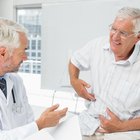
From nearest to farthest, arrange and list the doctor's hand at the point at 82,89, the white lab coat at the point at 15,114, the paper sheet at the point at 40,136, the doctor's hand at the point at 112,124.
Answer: the paper sheet at the point at 40,136
the white lab coat at the point at 15,114
the doctor's hand at the point at 112,124
the doctor's hand at the point at 82,89

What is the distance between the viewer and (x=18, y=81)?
1.61m

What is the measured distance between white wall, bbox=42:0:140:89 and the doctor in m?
1.04

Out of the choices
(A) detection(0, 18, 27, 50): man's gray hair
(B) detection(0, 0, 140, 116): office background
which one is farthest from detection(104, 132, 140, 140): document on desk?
(B) detection(0, 0, 140, 116): office background

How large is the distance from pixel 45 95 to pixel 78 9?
110 cm

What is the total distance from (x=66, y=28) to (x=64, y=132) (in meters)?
1.35

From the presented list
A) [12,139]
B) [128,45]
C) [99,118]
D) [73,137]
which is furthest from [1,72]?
[128,45]

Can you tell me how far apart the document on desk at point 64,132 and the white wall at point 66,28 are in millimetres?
1106

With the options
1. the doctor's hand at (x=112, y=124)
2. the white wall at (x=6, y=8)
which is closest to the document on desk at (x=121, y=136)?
the doctor's hand at (x=112, y=124)

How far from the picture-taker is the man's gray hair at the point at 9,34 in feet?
4.30

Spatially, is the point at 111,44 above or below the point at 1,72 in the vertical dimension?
above

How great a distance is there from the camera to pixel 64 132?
130cm

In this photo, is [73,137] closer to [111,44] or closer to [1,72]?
[1,72]

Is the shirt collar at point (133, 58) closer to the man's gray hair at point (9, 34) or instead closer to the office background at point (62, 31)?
the man's gray hair at point (9, 34)

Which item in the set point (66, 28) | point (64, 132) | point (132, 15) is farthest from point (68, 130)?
point (66, 28)
